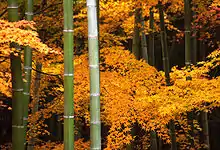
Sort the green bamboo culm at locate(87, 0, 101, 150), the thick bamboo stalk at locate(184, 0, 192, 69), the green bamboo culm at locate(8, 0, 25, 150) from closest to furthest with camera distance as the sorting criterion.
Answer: the green bamboo culm at locate(87, 0, 101, 150)
the green bamboo culm at locate(8, 0, 25, 150)
the thick bamboo stalk at locate(184, 0, 192, 69)

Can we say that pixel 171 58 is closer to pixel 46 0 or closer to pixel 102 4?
pixel 102 4

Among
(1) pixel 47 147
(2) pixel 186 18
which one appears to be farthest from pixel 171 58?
(2) pixel 186 18

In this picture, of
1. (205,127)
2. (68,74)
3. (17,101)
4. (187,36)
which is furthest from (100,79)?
(205,127)

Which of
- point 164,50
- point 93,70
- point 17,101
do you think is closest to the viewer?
point 93,70

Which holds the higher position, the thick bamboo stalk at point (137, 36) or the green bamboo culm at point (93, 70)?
the thick bamboo stalk at point (137, 36)

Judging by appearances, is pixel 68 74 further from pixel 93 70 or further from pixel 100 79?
pixel 100 79

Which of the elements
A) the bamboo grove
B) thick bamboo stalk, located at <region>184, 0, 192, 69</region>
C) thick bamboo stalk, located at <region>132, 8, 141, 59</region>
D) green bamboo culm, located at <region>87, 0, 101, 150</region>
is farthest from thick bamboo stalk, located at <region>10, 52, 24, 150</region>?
thick bamboo stalk, located at <region>132, 8, 141, 59</region>

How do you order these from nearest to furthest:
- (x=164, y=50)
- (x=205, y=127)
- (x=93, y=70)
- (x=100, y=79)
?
1. (x=93, y=70)
2. (x=100, y=79)
3. (x=164, y=50)
4. (x=205, y=127)

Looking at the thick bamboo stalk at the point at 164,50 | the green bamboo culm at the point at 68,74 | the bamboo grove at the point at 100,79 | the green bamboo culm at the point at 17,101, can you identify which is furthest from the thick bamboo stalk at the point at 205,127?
the green bamboo culm at the point at 68,74

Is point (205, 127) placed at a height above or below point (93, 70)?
below

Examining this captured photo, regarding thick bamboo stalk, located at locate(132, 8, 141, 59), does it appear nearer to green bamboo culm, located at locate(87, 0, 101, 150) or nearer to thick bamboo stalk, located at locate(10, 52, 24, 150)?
thick bamboo stalk, located at locate(10, 52, 24, 150)

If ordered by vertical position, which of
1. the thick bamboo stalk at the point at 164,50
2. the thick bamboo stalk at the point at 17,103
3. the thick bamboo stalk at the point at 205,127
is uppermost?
the thick bamboo stalk at the point at 164,50

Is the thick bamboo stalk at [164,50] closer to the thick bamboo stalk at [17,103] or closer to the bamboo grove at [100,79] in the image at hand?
the bamboo grove at [100,79]

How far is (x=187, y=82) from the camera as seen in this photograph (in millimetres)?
7270
